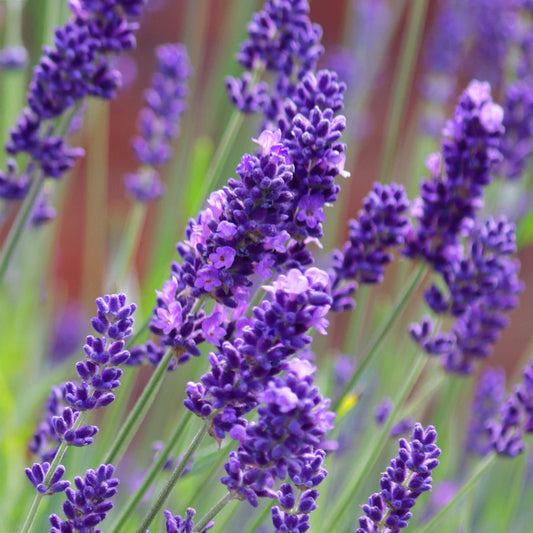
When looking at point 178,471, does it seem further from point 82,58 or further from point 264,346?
point 82,58

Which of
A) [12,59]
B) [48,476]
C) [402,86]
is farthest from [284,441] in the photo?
[12,59]

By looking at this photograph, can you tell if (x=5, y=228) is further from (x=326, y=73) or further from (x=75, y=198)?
(x=326, y=73)

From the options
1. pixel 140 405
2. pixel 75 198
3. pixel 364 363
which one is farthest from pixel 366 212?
pixel 75 198

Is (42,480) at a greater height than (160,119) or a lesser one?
lesser

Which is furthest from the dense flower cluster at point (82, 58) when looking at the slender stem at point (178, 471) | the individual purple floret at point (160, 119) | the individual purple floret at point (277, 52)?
the slender stem at point (178, 471)

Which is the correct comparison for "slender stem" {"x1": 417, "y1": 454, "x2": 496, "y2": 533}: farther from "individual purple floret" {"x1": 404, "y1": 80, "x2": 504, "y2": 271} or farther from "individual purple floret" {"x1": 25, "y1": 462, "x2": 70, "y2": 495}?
"individual purple floret" {"x1": 25, "y1": 462, "x2": 70, "y2": 495}

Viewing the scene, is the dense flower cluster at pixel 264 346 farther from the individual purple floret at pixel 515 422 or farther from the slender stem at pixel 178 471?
the individual purple floret at pixel 515 422

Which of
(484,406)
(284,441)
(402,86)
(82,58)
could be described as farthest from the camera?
(484,406)
